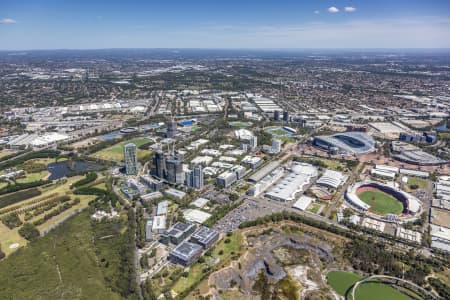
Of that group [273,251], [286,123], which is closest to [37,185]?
[273,251]

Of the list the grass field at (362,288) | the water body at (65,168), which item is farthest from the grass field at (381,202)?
the water body at (65,168)

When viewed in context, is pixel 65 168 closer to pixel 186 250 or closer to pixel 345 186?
pixel 186 250

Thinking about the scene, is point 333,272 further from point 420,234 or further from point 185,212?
point 185,212

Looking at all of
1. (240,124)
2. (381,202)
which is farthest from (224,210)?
(240,124)

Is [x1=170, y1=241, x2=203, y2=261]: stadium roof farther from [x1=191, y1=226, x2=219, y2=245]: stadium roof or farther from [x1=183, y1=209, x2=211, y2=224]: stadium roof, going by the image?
[x1=183, y1=209, x2=211, y2=224]: stadium roof

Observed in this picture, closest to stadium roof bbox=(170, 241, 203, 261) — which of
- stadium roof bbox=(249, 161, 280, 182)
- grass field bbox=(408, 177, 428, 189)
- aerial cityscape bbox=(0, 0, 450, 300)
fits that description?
aerial cityscape bbox=(0, 0, 450, 300)

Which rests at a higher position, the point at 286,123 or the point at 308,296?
the point at 286,123

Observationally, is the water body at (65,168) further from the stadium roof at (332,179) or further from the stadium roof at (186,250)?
the stadium roof at (332,179)
